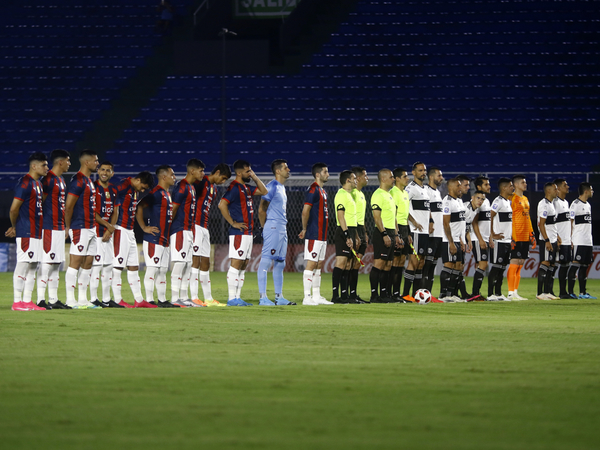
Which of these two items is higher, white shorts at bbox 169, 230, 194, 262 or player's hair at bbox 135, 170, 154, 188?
player's hair at bbox 135, 170, 154, 188

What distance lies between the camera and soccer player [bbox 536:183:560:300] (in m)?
15.7

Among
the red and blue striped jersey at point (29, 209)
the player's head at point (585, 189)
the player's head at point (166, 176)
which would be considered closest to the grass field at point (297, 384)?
the red and blue striped jersey at point (29, 209)

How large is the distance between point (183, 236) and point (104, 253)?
1.16 metres

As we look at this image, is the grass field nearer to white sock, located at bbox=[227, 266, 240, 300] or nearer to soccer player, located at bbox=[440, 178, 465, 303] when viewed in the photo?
white sock, located at bbox=[227, 266, 240, 300]

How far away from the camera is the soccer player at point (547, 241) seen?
51.6 feet

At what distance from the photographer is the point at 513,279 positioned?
15.4 m

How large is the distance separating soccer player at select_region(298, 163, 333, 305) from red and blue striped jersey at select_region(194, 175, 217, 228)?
4.88 ft

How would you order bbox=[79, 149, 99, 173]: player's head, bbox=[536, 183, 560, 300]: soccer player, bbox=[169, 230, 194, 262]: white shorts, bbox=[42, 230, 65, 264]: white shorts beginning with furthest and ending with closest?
bbox=[536, 183, 560, 300]: soccer player, bbox=[169, 230, 194, 262]: white shorts, bbox=[79, 149, 99, 173]: player's head, bbox=[42, 230, 65, 264]: white shorts

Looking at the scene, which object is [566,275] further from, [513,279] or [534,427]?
[534,427]

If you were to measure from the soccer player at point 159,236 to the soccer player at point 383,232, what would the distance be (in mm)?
3266

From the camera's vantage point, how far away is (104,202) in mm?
12617

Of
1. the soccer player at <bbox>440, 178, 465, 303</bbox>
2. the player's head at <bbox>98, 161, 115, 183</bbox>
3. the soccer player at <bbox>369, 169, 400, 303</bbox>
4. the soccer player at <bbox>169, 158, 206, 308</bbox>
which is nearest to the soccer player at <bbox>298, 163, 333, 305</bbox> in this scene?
the soccer player at <bbox>369, 169, 400, 303</bbox>

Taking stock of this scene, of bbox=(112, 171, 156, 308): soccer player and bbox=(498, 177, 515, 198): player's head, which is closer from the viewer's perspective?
bbox=(112, 171, 156, 308): soccer player

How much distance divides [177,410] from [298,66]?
3121 centimetres
